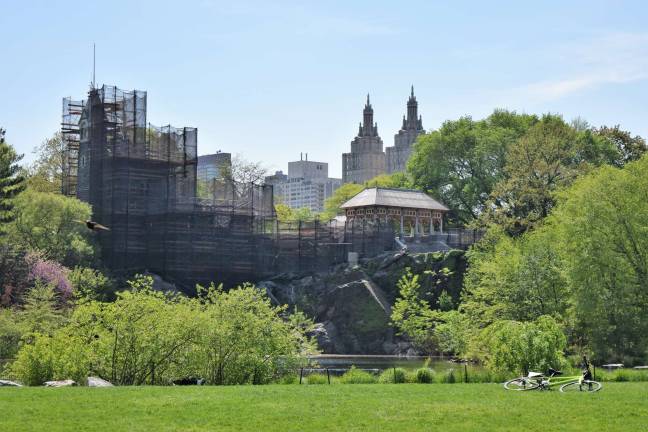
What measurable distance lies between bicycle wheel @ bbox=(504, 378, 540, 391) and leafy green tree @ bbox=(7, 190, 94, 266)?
4408cm

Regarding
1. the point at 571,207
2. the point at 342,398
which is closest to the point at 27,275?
the point at 571,207

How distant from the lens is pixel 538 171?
275 feet

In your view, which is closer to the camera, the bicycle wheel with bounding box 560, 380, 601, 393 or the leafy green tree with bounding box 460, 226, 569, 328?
the bicycle wheel with bounding box 560, 380, 601, 393

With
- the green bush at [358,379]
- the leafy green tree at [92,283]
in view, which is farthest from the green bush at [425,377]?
the leafy green tree at [92,283]

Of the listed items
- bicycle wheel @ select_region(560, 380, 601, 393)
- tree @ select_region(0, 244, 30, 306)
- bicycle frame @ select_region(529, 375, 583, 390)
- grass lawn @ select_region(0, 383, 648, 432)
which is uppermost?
tree @ select_region(0, 244, 30, 306)

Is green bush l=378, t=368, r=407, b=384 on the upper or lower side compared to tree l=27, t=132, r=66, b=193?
lower

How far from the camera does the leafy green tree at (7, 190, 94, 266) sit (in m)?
70.8

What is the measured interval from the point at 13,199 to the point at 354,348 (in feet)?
80.8

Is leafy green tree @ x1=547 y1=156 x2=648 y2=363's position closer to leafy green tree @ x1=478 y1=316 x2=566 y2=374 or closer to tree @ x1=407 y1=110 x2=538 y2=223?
leafy green tree @ x1=478 y1=316 x2=566 y2=374

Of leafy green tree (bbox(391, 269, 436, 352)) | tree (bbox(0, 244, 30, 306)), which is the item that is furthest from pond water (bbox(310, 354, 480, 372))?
tree (bbox(0, 244, 30, 306))

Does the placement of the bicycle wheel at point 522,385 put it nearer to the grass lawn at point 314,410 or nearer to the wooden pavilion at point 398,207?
the grass lawn at point 314,410

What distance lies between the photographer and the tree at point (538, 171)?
80.5 m

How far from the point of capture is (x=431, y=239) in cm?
8969

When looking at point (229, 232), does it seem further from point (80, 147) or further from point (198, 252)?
point (80, 147)
